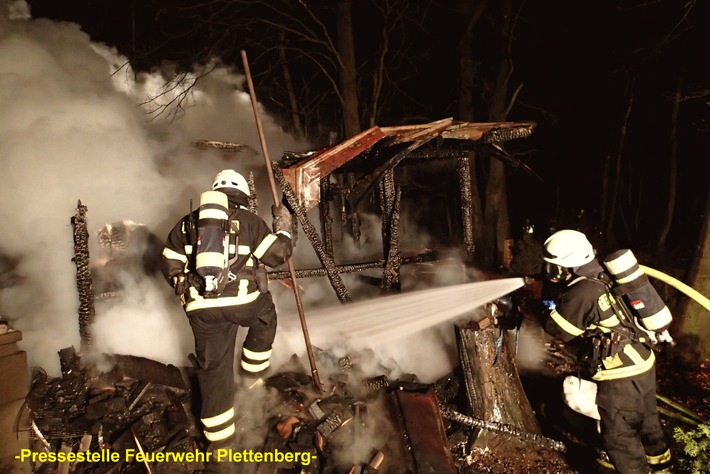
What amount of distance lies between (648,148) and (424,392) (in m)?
17.2

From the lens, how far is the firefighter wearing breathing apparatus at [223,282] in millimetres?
3980

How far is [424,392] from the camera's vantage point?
406 centimetres

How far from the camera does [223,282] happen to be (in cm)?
387

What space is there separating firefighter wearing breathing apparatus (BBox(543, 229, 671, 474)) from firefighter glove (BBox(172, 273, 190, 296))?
3611 millimetres

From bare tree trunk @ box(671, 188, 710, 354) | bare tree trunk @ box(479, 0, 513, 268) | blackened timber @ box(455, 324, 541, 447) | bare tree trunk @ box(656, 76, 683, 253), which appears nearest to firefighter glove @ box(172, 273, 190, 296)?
blackened timber @ box(455, 324, 541, 447)

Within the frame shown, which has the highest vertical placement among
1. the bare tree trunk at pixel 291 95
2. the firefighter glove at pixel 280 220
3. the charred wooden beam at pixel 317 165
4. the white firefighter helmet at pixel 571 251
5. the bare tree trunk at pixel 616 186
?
the bare tree trunk at pixel 291 95

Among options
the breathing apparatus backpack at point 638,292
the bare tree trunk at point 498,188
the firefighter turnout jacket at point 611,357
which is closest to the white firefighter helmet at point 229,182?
the firefighter turnout jacket at point 611,357

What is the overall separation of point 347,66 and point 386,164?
20.4ft

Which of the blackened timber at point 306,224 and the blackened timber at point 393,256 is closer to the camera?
the blackened timber at point 306,224

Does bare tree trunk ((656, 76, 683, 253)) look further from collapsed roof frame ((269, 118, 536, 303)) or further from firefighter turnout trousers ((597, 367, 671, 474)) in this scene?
firefighter turnout trousers ((597, 367, 671, 474))

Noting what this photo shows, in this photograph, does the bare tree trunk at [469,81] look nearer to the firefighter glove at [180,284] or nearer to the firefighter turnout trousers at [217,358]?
the firefighter turnout trousers at [217,358]

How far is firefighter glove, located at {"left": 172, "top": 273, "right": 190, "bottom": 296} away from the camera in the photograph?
A: 156 inches

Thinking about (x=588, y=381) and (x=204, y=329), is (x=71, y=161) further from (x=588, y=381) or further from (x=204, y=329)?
(x=588, y=381)

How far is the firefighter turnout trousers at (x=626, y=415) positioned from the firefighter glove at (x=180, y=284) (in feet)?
13.9
